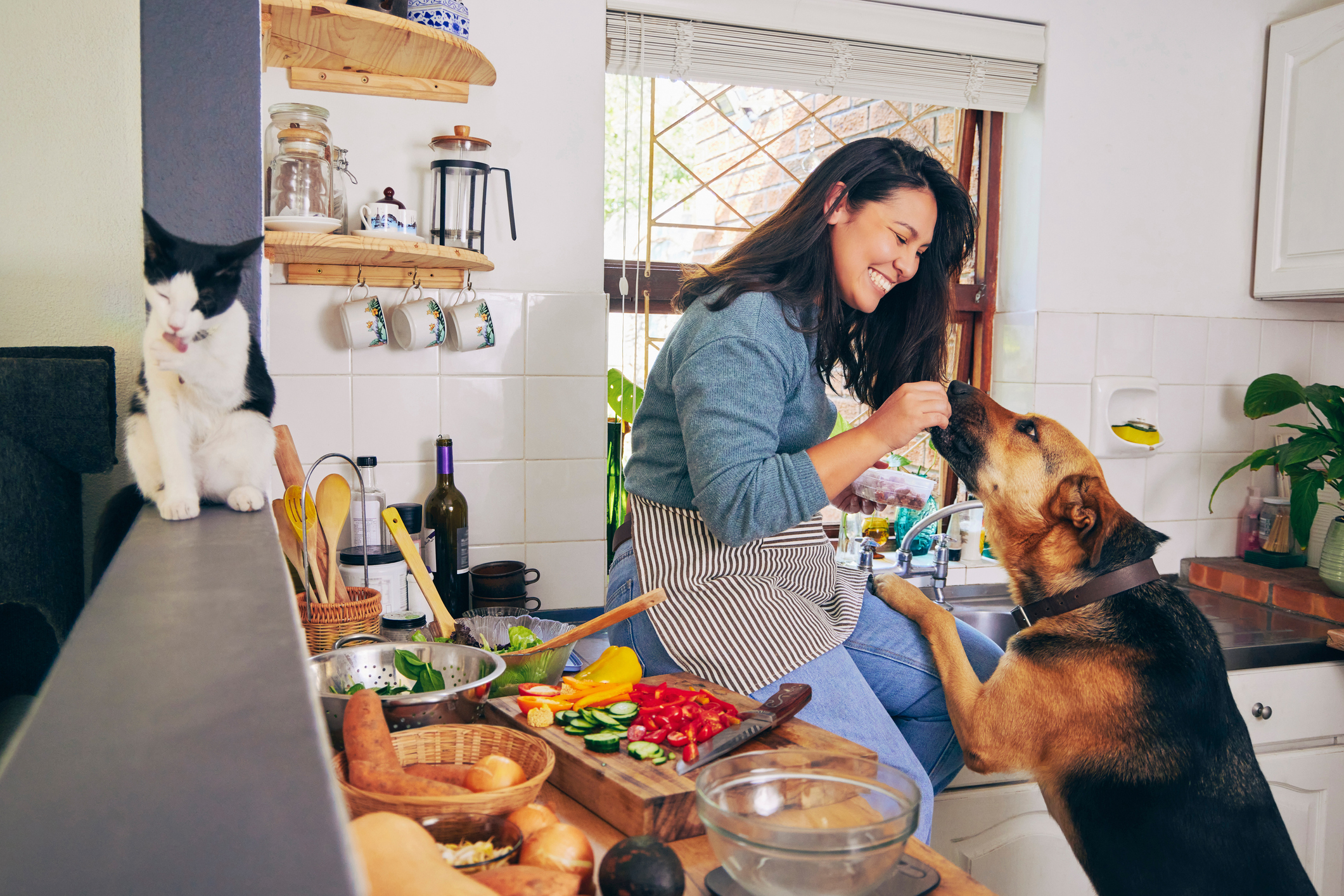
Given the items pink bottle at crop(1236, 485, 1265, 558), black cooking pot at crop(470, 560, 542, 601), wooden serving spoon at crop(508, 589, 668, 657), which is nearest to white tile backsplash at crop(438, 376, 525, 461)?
black cooking pot at crop(470, 560, 542, 601)

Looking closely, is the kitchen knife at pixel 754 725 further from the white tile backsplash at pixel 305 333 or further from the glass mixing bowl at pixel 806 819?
the white tile backsplash at pixel 305 333

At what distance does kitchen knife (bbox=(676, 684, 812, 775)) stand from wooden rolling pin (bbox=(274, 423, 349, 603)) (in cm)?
61

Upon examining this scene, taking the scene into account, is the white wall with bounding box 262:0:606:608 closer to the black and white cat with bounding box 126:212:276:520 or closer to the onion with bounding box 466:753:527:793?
the black and white cat with bounding box 126:212:276:520

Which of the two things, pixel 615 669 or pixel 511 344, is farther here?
pixel 511 344

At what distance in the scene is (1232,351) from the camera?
2.36 metres

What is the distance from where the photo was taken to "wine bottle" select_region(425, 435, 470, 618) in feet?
5.76

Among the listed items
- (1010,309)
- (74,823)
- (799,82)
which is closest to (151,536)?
(74,823)

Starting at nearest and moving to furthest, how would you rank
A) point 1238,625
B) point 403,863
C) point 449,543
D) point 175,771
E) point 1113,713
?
1. point 175,771
2. point 403,863
3. point 1113,713
4. point 449,543
5. point 1238,625

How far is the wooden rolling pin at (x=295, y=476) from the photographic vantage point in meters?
1.21

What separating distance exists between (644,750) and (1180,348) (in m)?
2.11

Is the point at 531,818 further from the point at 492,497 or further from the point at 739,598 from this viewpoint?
the point at 492,497

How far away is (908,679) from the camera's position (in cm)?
135

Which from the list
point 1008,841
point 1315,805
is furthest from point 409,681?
point 1315,805

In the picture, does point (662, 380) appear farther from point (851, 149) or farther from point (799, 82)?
point (799, 82)
